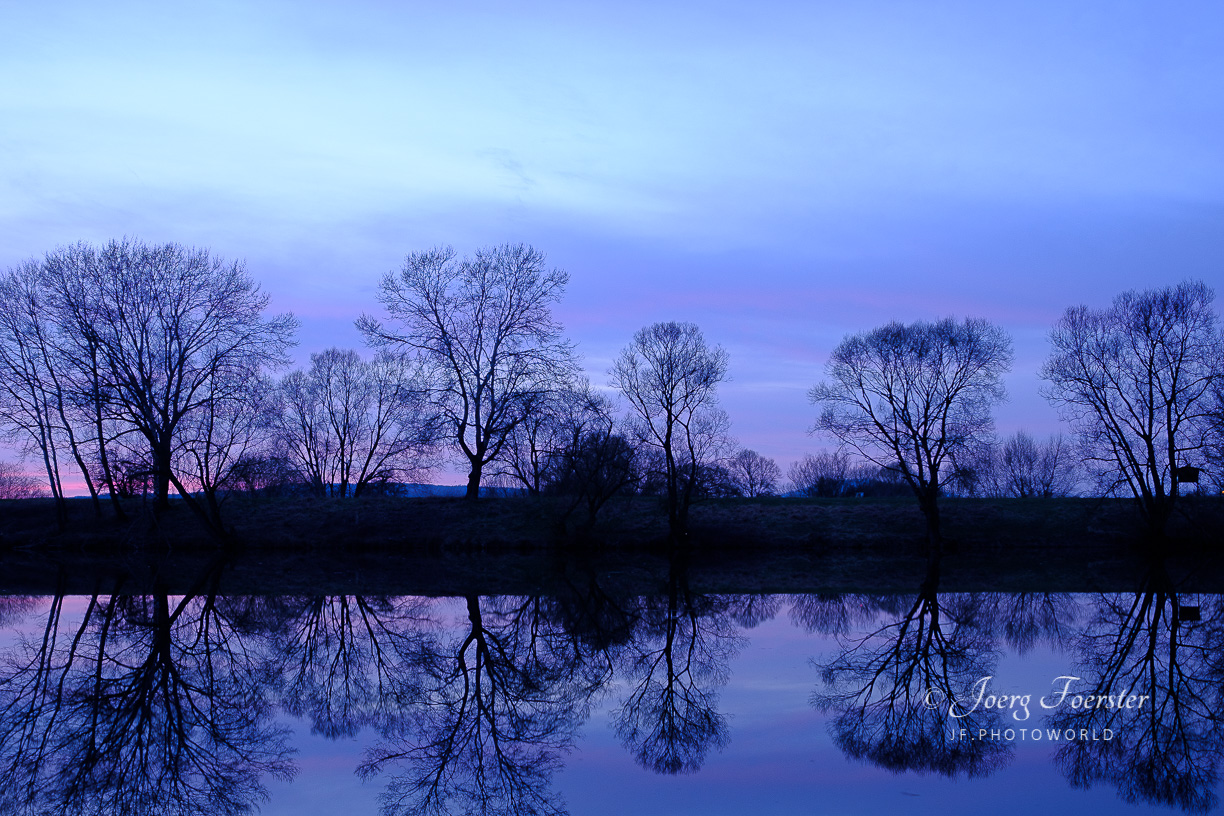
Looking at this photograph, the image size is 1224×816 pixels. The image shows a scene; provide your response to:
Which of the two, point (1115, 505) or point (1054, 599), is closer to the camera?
point (1054, 599)

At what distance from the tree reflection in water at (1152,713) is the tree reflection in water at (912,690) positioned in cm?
83

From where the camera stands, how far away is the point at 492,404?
37938mm

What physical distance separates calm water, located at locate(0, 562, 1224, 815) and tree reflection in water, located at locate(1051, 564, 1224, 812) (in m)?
0.04

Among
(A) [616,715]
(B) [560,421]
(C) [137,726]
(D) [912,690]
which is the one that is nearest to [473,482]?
(B) [560,421]

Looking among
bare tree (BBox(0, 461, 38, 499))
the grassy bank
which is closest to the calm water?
A: the grassy bank

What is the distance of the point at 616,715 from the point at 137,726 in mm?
4764

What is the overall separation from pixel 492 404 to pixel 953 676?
1168 inches

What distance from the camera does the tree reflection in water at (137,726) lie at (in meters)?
6.65

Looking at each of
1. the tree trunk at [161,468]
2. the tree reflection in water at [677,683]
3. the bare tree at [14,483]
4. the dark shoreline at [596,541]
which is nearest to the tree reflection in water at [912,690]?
the tree reflection in water at [677,683]

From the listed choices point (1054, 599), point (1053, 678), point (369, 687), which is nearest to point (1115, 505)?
point (1054, 599)

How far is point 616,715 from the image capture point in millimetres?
8672

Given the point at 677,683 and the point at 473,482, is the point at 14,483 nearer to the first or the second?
the point at 473,482

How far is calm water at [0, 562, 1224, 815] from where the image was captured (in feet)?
21.2

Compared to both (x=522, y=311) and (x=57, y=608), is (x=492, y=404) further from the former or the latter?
(x=57, y=608)
